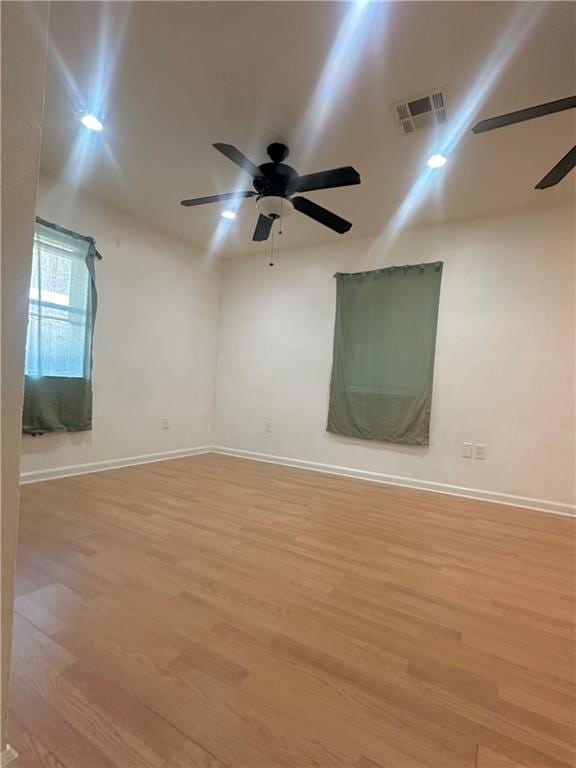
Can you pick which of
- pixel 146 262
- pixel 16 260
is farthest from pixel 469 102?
pixel 146 262

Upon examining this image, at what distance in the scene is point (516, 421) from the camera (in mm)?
3404

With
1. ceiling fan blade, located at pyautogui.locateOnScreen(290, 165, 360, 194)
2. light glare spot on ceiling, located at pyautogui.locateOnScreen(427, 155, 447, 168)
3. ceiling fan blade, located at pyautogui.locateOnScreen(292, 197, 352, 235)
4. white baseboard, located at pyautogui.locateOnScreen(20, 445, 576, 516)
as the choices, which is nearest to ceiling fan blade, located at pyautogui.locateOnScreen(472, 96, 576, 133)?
ceiling fan blade, located at pyautogui.locateOnScreen(290, 165, 360, 194)

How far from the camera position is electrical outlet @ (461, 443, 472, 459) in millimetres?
3564

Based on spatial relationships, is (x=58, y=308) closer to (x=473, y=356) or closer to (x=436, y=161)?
(x=436, y=161)

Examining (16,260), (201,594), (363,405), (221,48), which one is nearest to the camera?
(16,260)

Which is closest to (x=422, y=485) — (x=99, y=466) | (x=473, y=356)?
(x=473, y=356)

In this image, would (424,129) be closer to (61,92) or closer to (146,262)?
(61,92)

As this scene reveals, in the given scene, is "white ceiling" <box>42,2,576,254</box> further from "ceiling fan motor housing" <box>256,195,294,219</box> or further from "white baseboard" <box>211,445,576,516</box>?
"white baseboard" <box>211,445,576,516</box>

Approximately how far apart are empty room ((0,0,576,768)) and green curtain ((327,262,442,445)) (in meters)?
0.03

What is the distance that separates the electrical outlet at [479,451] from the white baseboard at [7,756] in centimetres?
360

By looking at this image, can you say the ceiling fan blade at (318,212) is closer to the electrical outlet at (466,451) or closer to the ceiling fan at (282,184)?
the ceiling fan at (282,184)

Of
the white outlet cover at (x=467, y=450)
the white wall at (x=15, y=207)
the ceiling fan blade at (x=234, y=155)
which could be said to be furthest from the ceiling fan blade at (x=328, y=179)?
the white outlet cover at (x=467, y=450)

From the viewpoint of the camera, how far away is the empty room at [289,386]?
1043 millimetres

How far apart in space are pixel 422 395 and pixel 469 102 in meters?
2.39
